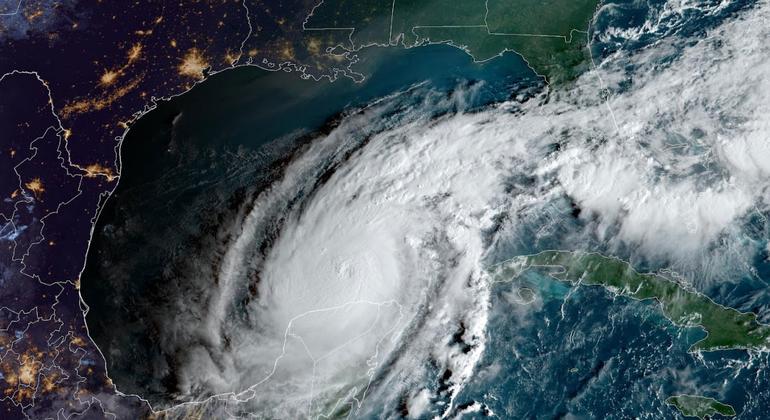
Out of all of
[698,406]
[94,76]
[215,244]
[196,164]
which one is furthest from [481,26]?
[698,406]

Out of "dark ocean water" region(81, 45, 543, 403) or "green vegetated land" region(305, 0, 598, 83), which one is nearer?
"dark ocean water" region(81, 45, 543, 403)

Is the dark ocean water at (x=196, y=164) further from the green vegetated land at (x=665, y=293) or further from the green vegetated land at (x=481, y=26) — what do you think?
the green vegetated land at (x=665, y=293)

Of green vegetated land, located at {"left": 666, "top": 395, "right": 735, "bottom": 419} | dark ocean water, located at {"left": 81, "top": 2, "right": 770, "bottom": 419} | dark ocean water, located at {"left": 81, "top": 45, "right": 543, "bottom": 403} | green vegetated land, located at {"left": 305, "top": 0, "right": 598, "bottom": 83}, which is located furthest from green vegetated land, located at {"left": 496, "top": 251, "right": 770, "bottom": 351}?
green vegetated land, located at {"left": 305, "top": 0, "right": 598, "bottom": 83}

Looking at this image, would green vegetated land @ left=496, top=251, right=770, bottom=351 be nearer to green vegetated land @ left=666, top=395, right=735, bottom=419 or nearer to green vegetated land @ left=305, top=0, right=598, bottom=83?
green vegetated land @ left=666, top=395, right=735, bottom=419

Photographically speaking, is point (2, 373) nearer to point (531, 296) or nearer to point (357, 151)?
point (357, 151)

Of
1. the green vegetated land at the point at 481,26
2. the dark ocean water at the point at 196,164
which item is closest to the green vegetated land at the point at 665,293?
the dark ocean water at the point at 196,164

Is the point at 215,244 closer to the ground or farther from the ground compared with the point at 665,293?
farther from the ground

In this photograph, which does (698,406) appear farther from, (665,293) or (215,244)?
(215,244)
